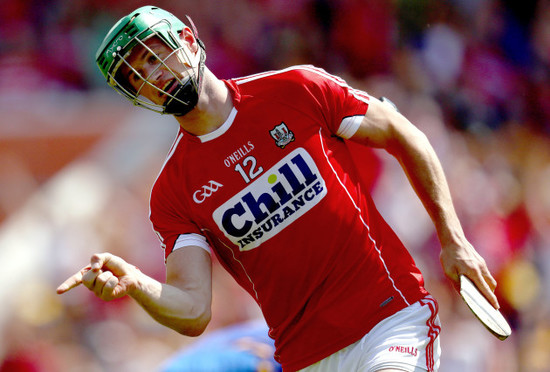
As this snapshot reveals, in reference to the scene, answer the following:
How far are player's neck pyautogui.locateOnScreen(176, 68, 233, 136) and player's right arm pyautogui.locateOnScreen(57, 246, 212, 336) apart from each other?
0.52m

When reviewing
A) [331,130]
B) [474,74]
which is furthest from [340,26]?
[331,130]

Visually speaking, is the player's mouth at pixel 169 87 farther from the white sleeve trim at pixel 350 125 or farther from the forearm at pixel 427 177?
the forearm at pixel 427 177

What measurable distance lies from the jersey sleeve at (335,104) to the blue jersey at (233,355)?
8.34 ft

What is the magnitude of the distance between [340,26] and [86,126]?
360 centimetres

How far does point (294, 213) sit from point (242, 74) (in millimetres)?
7279

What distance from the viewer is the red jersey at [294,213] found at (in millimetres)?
3848

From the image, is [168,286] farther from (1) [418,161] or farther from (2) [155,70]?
(1) [418,161]

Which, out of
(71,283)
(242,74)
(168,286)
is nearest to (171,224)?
(168,286)

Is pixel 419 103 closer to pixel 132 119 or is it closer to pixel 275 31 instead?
pixel 275 31

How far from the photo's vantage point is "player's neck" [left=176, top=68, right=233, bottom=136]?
12.7ft

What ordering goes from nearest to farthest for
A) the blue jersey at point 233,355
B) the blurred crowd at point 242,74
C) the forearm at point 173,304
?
1. the forearm at point 173,304
2. the blue jersey at point 233,355
3. the blurred crowd at point 242,74

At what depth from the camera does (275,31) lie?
37.3ft

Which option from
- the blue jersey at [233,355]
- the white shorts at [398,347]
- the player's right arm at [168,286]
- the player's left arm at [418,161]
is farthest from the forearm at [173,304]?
the blue jersey at [233,355]

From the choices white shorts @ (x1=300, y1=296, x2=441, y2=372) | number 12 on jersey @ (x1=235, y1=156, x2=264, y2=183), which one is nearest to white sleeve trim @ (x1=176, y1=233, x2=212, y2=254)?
number 12 on jersey @ (x1=235, y1=156, x2=264, y2=183)
